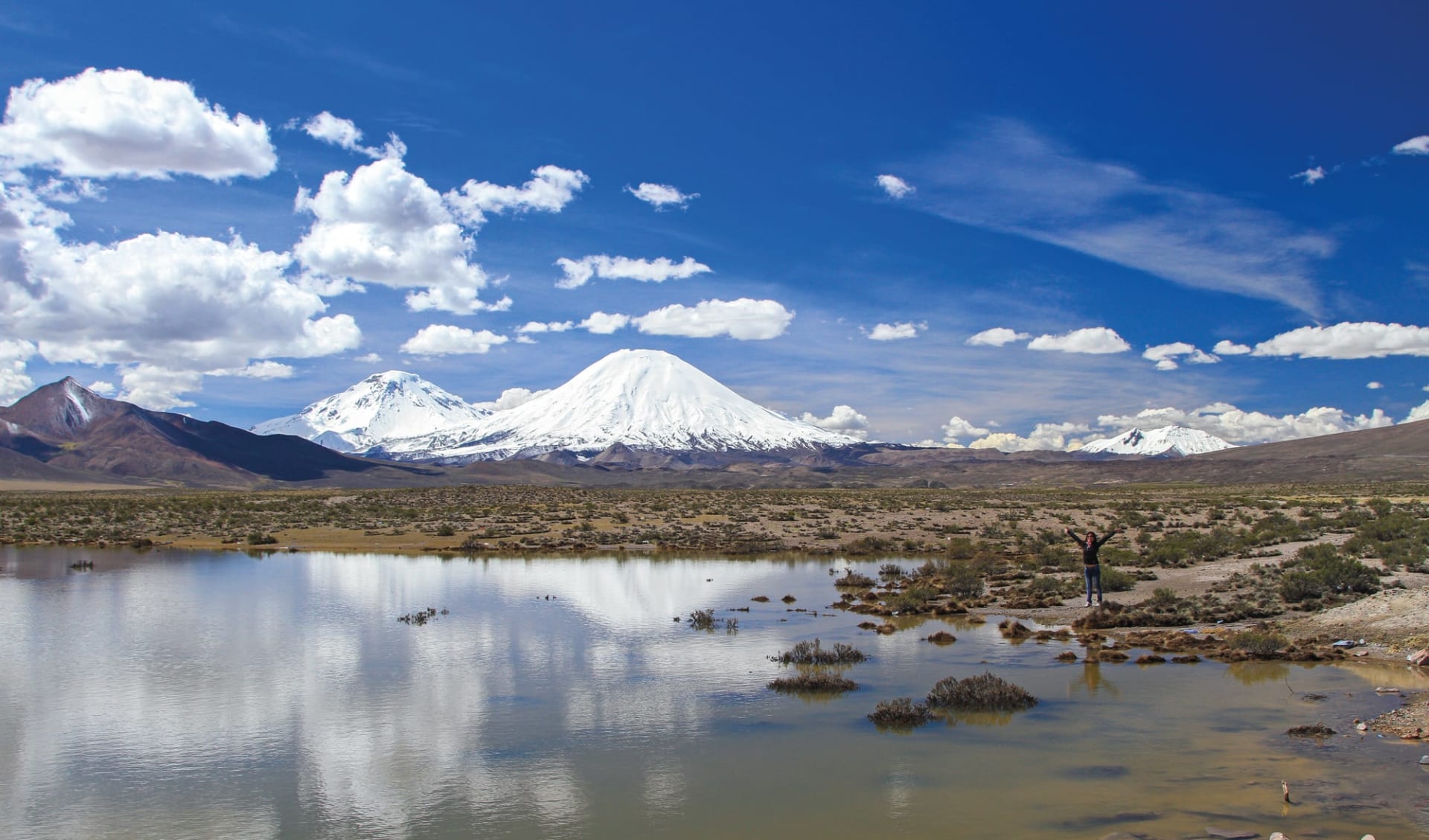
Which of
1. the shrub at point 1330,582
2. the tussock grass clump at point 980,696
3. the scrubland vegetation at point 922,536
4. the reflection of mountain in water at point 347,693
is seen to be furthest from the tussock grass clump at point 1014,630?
the shrub at point 1330,582

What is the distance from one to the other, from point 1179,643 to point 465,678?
1384 cm

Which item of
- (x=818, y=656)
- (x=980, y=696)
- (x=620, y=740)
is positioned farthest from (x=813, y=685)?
(x=620, y=740)

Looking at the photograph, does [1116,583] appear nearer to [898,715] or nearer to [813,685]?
[813,685]

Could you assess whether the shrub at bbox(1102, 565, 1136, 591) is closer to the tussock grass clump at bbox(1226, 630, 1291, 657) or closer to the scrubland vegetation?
the scrubland vegetation

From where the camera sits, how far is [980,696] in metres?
14.8

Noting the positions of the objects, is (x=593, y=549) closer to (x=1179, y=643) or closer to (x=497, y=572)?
(x=497, y=572)

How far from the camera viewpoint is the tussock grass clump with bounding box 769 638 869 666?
18219 millimetres

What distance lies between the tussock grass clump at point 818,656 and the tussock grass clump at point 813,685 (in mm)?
1847

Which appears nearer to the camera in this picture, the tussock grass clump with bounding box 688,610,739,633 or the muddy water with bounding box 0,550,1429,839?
the muddy water with bounding box 0,550,1429,839

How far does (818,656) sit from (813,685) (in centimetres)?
235

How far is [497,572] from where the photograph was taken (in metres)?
33.2

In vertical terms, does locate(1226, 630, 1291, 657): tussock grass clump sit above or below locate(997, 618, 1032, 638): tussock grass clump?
above

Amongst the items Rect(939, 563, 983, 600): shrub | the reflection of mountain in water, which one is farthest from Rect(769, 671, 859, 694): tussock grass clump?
Rect(939, 563, 983, 600): shrub

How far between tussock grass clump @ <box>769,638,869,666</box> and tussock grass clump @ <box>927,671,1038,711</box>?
3.19 meters
